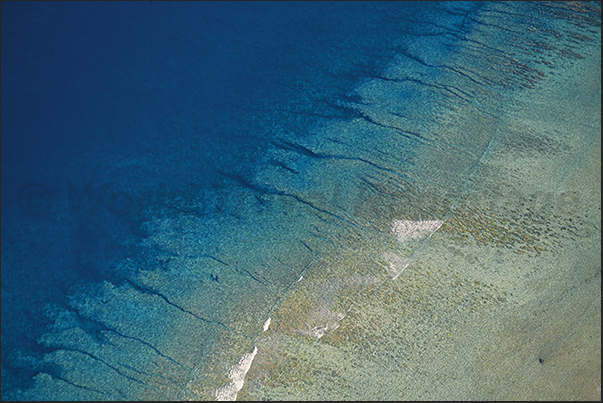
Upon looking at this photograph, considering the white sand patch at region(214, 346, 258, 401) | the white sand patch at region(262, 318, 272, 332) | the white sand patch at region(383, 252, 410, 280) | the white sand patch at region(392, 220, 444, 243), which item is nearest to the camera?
the white sand patch at region(214, 346, 258, 401)

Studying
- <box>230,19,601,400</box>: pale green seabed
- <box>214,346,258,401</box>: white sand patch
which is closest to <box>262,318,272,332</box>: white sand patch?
<box>230,19,601,400</box>: pale green seabed

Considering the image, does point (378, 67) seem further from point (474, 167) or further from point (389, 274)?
point (389, 274)

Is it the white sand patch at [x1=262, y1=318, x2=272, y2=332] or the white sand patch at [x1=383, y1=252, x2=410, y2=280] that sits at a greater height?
the white sand patch at [x1=383, y1=252, x2=410, y2=280]

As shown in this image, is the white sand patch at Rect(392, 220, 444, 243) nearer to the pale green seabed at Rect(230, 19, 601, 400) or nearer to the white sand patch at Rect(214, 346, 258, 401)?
the pale green seabed at Rect(230, 19, 601, 400)

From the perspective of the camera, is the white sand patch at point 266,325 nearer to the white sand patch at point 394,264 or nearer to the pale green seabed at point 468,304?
the pale green seabed at point 468,304

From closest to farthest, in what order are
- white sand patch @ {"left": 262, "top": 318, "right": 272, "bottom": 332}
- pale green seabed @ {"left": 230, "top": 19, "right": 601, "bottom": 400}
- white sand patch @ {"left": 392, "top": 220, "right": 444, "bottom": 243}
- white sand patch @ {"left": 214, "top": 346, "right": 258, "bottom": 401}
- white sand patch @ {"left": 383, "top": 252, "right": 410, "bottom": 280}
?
white sand patch @ {"left": 214, "top": 346, "right": 258, "bottom": 401} → pale green seabed @ {"left": 230, "top": 19, "right": 601, "bottom": 400} → white sand patch @ {"left": 262, "top": 318, "right": 272, "bottom": 332} → white sand patch @ {"left": 383, "top": 252, "right": 410, "bottom": 280} → white sand patch @ {"left": 392, "top": 220, "right": 444, "bottom": 243}

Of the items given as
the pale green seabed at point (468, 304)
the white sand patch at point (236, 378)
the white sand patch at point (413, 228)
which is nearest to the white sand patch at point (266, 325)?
the pale green seabed at point (468, 304)

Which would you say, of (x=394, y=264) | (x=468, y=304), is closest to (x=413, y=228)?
(x=394, y=264)
